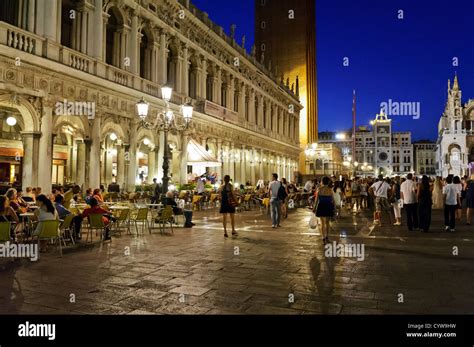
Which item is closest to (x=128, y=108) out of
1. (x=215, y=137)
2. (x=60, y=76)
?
(x=60, y=76)

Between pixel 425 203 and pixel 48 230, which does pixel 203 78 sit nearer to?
pixel 425 203

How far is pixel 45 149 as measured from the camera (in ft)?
45.2

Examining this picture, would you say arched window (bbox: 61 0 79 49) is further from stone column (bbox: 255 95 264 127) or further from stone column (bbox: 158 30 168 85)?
stone column (bbox: 255 95 264 127)

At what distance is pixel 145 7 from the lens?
19.5m

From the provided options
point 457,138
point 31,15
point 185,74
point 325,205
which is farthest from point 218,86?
point 457,138

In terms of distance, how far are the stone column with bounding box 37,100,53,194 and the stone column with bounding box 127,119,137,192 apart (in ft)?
15.5

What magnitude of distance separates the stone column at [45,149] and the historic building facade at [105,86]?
37 mm

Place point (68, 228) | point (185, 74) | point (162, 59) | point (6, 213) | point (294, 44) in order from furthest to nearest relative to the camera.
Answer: point (294, 44) → point (185, 74) → point (162, 59) → point (68, 228) → point (6, 213)

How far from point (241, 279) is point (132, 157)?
14240 millimetres

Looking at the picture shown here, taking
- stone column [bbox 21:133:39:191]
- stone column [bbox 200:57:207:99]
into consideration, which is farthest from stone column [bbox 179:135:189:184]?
stone column [bbox 21:133:39:191]

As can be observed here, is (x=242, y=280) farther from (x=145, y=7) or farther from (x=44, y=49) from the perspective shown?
(x=145, y=7)
